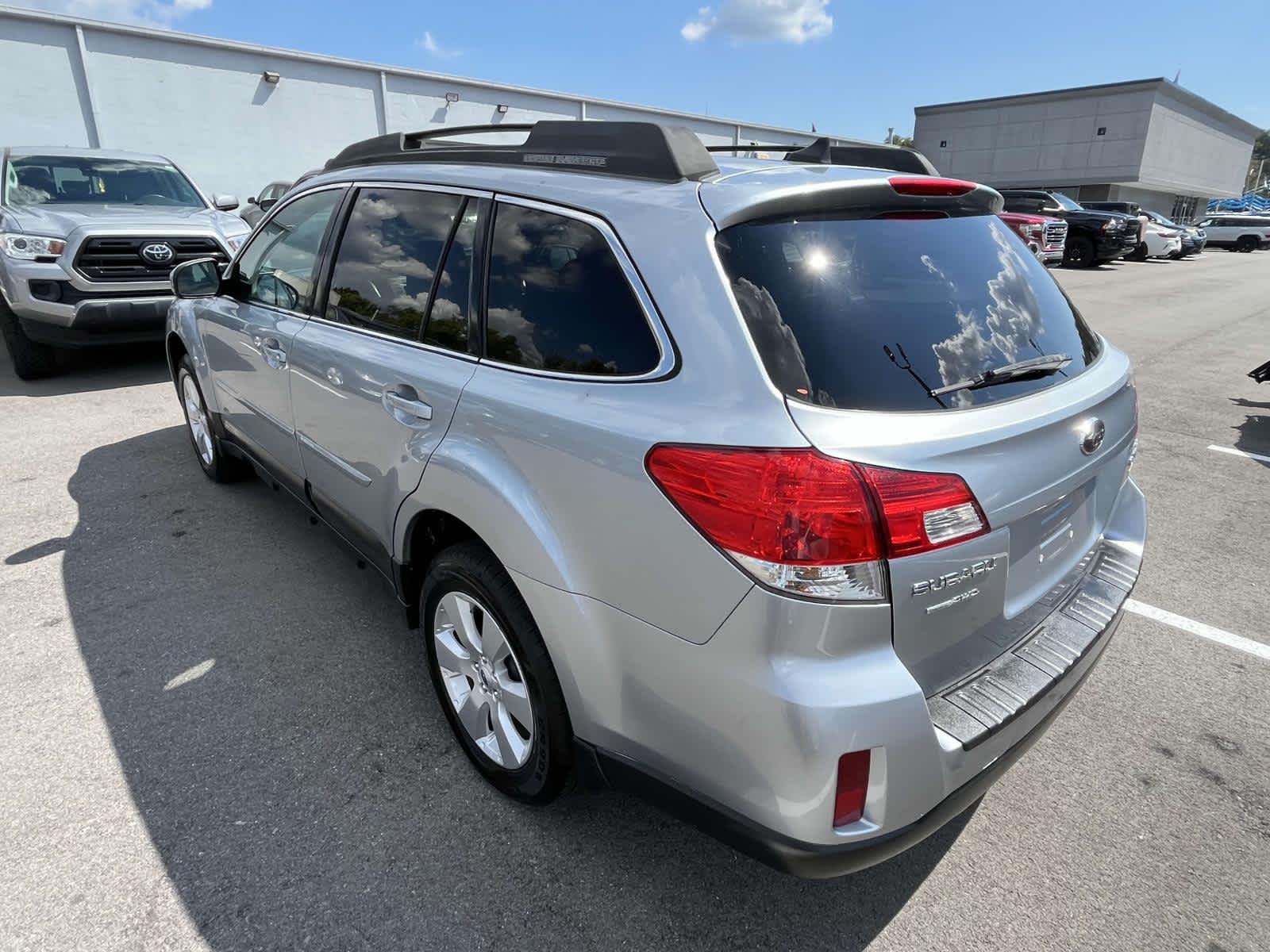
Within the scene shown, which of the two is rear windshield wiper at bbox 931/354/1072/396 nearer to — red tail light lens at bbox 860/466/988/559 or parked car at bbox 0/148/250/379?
red tail light lens at bbox 860/466/988/559

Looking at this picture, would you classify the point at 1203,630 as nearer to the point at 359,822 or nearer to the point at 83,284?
the point at 359,822

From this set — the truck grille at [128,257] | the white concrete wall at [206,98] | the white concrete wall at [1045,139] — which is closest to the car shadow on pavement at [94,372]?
the truck grille at [128,257]

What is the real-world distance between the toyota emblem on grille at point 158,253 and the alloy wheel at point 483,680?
20.6ft

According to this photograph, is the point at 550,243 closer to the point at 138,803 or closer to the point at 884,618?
the point at 884,618

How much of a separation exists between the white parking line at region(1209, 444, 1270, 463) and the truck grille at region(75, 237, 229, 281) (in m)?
8.15

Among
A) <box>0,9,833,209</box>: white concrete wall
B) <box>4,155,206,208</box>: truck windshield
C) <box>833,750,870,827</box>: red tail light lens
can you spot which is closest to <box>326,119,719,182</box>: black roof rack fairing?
<box>833,750,870,827</box>: red tail light lens

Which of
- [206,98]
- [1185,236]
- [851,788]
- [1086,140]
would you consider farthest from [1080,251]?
[1086,140]

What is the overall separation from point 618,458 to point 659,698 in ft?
1.77

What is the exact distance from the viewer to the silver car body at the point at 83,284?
261 inches

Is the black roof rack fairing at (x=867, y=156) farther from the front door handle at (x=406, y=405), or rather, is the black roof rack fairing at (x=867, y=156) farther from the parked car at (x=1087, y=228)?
the parked car at (x=1087, y=228)

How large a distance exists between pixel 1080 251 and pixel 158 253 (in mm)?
22706

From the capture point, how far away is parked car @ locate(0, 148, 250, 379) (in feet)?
21.9

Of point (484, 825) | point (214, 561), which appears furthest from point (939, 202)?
point (214, 561)

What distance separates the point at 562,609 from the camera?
1.88m
